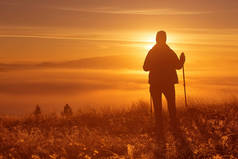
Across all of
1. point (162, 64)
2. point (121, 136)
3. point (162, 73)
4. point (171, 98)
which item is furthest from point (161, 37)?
point (121, 136)

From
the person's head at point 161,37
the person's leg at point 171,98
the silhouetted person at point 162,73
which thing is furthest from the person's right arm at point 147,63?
the person's leg at point 171,98

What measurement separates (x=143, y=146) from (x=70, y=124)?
4410 millimetres

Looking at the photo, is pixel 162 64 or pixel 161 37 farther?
pixel 162 64

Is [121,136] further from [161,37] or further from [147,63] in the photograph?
[161,37]

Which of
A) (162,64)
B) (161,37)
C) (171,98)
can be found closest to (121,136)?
(171,98)

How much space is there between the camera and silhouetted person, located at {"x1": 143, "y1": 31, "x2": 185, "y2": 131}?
A: 40.5 ft

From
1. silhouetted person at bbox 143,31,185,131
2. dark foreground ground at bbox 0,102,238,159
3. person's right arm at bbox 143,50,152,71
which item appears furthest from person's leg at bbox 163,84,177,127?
person's right arm at bbox 143,50,152,71

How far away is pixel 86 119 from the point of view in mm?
14742

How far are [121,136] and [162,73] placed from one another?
1.99 metres

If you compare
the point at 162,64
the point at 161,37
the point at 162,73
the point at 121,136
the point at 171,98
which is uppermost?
the point at 161,37

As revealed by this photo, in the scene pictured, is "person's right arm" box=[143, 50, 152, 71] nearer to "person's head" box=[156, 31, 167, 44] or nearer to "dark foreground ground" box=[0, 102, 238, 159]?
"person's head" box=[156, 31, 167, 44]

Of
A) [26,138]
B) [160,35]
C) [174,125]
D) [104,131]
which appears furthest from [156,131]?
[26,138]

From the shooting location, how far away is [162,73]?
487 inches

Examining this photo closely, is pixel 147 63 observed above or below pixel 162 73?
above
